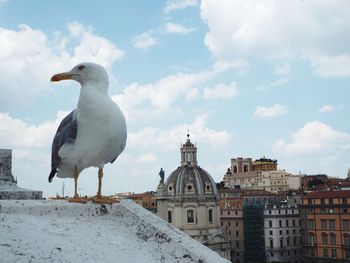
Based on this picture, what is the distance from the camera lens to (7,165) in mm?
5586

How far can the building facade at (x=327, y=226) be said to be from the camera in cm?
3769

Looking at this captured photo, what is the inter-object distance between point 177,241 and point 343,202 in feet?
118

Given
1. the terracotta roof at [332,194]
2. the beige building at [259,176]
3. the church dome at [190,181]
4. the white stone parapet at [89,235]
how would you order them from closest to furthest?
the white stone parapet at [89,235] < the terracotta roof at [332,194] < the church dome at [190,181] < the beige building at [259,176]

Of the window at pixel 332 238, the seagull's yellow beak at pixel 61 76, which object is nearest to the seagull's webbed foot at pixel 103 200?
the seagull's yellow beak at pixel 61 76

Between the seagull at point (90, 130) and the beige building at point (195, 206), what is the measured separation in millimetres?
38721

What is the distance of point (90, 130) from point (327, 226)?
125ft

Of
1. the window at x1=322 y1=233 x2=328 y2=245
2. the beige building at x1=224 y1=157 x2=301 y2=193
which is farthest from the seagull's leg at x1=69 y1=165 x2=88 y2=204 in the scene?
the beige building at x1=224 y1=157 x2=301 y2=193

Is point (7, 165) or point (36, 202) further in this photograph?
point (7, 165)

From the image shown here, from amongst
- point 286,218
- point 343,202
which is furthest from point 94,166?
point 286,218

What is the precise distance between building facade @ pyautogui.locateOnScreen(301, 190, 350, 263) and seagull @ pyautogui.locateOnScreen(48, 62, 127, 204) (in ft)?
117

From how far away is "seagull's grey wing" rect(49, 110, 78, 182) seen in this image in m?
4.91

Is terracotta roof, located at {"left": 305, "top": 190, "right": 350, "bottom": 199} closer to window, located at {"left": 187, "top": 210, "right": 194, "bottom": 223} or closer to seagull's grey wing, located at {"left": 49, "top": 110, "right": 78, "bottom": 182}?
window, located at {"left": 187, "top": 210, "right": 194, "bottom": 223}

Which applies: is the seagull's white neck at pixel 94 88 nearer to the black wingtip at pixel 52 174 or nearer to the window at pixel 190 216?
the black wingtip at pixel 52 174

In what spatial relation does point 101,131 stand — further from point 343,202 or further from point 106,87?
point 343,202
